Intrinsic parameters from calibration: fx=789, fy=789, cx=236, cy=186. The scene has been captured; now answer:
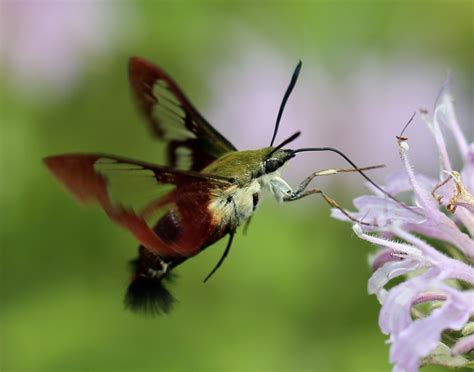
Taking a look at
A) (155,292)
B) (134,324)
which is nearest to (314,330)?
(134,324)

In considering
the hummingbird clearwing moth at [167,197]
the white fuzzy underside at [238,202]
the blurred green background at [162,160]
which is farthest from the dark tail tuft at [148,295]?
the blurred green background at [162,160]

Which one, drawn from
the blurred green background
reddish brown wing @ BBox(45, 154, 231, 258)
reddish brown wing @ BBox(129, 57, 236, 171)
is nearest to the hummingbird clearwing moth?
reddish brown wing @ BBox(45, 154, 231, 258)

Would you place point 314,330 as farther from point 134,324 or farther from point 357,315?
point 134,324

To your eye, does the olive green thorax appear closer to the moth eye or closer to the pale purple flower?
the moth eye

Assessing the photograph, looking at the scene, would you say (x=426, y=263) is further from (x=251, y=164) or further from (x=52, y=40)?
(x=52, y=40)

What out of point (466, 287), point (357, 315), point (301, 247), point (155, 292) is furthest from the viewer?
point (301, 247)
